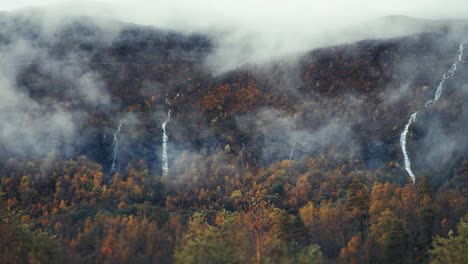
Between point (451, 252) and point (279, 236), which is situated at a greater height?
point (279, 236)

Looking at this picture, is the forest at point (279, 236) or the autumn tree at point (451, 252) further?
the forest at point (279, 236)

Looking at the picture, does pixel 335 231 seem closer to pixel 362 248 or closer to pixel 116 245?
pixel 362 248

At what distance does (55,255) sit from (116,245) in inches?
961

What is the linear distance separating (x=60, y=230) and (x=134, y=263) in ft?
217

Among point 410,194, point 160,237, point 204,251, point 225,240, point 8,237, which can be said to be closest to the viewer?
point 204,251

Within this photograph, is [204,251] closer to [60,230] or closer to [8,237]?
[8,237]

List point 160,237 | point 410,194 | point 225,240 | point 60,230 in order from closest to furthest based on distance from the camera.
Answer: point 225,240 < point 160,237 < point 60,230 < point 410,194

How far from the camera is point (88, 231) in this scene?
140 meters

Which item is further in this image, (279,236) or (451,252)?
(279,236)

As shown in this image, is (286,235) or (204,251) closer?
(204,251)

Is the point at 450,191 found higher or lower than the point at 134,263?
higher

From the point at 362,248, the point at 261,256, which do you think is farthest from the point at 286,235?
the point at 261,256

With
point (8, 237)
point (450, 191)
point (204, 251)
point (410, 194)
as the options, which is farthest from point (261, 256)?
point (450, 191)

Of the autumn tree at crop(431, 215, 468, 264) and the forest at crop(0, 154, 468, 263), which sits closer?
the autumn tree at crop(431, 215, 468, 264)
